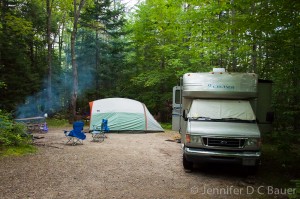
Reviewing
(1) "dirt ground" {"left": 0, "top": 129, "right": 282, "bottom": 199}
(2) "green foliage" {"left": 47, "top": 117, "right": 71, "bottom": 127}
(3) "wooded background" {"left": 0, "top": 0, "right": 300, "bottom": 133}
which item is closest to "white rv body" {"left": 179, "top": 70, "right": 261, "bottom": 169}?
(1) "dirt ground" {"left": 0, "top": 129, "right": 282, "bottom": 199}

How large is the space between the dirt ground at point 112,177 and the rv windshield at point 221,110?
1.48 meters

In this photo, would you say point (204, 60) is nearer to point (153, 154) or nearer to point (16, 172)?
point (153, 154)

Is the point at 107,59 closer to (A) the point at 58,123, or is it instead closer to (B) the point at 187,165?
(A) the point at 58,123

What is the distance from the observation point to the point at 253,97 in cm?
729

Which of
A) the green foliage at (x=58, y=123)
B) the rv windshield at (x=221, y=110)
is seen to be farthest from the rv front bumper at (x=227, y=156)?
the green foliage at (x=58, y=123)

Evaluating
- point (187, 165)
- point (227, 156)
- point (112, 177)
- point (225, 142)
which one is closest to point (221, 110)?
point (225, 142)

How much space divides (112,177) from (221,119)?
319cm

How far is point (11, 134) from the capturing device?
27.9ft

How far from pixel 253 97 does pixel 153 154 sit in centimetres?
381

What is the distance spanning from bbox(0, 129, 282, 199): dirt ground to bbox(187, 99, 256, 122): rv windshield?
148 cm

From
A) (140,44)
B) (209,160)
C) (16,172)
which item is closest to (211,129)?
(209,160)

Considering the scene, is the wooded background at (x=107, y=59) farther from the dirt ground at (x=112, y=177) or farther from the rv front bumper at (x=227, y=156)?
the dirt ground at (x=112, y=177)

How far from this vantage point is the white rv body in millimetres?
6155

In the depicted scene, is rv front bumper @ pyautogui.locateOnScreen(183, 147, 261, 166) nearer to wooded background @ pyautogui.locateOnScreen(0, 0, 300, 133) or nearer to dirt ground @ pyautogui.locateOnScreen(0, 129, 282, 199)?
dirt ground @ pyautogui.locateOnScreen(0, 129, 282, 199)
